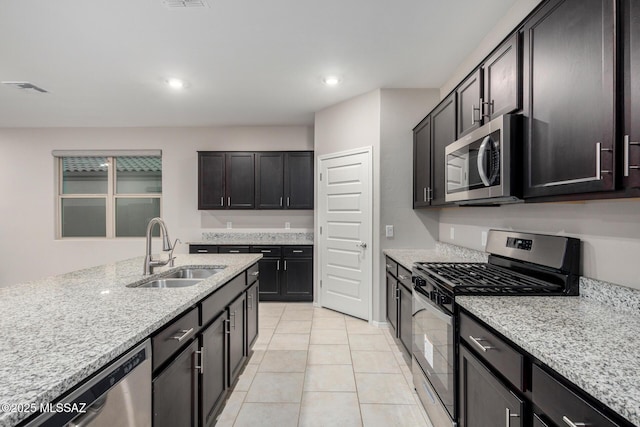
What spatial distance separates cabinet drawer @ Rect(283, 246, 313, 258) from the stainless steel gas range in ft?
8.04

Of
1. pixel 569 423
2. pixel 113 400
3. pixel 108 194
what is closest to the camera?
pixel 569 423

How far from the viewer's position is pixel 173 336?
133cm

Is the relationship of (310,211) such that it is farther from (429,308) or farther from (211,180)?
(429,308)

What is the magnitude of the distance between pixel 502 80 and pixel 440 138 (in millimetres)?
946

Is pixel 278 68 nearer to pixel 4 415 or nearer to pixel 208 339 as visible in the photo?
pixel 208 339

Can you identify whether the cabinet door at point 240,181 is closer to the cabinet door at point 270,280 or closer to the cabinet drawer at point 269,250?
the cabinet drawer at point 269,250

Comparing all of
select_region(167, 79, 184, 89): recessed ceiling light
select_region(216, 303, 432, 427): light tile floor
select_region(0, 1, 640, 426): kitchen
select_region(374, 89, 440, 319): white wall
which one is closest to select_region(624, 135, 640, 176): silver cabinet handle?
select_region(0, 1, 640, 426): kitchen

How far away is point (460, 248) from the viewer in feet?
9.46

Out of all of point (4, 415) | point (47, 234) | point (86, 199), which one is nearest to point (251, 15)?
point (4, 415)

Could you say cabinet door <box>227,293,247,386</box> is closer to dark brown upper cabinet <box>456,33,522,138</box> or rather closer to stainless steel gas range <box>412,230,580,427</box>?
stainless steel gas range <box>412,230,580,427</box>

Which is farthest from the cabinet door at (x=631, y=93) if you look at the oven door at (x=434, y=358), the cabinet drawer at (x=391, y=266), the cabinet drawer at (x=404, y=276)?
the cabinet drawer at (x=391, y=266)

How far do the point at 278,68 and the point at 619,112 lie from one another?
2700 millimetres

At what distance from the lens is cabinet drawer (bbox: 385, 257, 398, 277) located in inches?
118

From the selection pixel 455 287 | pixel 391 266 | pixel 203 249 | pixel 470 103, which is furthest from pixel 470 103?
pixel 203 249
